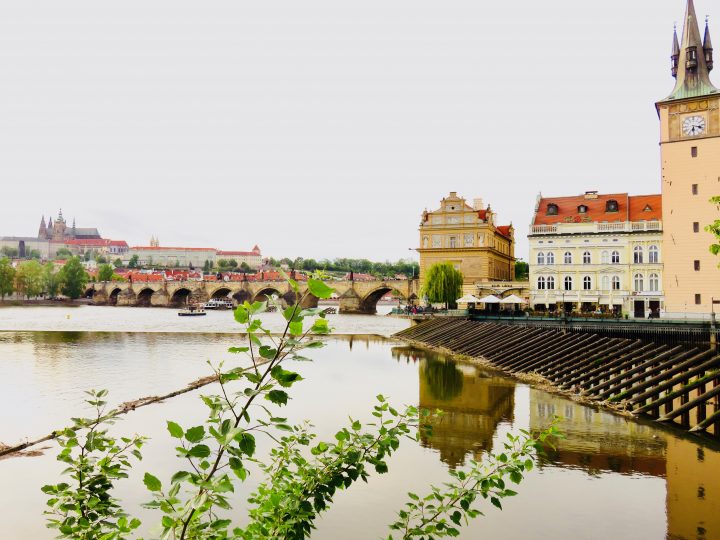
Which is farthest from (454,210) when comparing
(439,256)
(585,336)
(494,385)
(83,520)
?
(83,520)

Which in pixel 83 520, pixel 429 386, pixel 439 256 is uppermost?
pixel 439 256

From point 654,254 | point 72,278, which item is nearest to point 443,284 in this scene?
point 654,254

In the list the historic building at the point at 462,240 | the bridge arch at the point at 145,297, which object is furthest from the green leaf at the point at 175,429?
the bridge arch at the point at 145,297

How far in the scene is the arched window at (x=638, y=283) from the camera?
47.3m

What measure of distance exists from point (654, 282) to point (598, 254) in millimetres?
5121

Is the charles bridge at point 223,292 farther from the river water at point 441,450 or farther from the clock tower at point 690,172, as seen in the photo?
the river water at point 441,450

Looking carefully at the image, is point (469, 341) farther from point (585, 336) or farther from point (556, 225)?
point (556, 225)

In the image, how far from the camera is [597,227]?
4912 cm

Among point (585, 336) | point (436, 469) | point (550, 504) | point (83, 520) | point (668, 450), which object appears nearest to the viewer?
point (83, 520)

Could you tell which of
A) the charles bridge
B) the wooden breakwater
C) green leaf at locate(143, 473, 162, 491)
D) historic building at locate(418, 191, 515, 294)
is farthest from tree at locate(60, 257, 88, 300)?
green leaf at locate(143, 473, 162, 491)

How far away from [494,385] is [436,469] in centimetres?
1245

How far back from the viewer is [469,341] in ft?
127

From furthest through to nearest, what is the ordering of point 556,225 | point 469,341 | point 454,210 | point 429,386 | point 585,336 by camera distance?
point 454,210
point 556,225
point 469,341
point 585,336
point 429,386

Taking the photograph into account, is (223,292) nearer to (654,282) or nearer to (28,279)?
(28,279)
